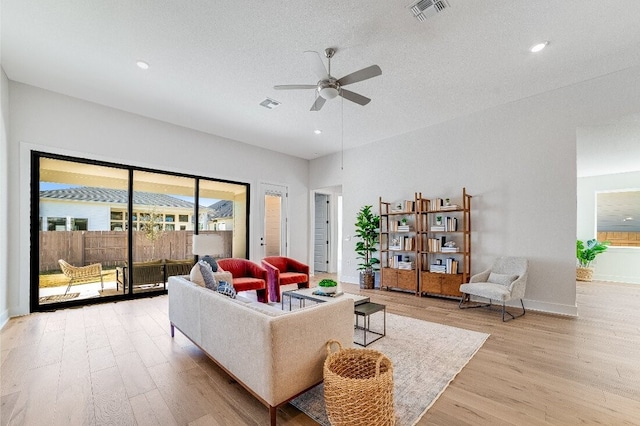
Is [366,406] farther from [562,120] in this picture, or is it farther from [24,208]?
[24,208]

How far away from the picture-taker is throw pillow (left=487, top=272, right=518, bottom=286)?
4.18 meters

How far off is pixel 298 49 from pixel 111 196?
423 centimetres

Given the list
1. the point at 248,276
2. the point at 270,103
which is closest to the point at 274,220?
the point at 248,276

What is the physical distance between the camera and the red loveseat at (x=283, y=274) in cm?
487

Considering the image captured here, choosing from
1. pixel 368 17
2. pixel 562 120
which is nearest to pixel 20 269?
pixel 368 17

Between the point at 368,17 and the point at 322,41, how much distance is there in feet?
1.83

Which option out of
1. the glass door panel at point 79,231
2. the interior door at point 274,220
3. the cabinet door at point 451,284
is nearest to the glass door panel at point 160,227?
the glass door panel at point 79,231

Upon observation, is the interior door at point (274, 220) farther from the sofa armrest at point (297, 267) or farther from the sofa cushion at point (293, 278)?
the sofa cushion at point (293, 278)

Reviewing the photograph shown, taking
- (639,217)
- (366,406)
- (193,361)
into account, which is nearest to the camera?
(366,406)

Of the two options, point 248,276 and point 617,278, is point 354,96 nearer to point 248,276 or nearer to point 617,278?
point 248,276

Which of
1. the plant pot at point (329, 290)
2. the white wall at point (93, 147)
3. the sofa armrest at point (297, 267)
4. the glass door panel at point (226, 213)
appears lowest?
the sofa armrest at point (297, 267)

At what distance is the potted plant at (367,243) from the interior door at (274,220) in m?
2.06

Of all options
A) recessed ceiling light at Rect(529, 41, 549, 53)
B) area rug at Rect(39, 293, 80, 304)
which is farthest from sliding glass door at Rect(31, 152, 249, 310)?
recessed ceiling light at Rect(529, 41, 549, 53)

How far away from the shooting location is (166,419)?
1818 mm
